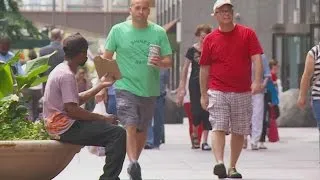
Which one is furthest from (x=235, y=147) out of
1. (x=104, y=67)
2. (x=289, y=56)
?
(x=289, y=56)

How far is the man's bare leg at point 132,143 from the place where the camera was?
934cm

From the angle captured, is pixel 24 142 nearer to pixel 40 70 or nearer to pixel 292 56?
pixel 40 70

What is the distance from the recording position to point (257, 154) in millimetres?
13484

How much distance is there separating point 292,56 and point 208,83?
59.4 ft

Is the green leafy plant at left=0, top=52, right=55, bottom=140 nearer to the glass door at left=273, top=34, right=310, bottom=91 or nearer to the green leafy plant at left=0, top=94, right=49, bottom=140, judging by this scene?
the green leafy plant at left=0, top=94, right=49, bottom=140

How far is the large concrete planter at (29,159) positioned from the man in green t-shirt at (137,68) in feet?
6.64

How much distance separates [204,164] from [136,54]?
8.63 ft

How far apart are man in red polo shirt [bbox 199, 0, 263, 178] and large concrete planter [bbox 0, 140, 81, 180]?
271cm

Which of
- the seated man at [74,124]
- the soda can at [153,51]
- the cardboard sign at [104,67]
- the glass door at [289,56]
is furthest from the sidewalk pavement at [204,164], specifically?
the glass door at [289,56]

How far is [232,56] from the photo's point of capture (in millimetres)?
9812

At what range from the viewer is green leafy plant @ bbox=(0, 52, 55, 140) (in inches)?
298

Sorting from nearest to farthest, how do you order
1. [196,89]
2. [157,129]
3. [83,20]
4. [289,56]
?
[196,89] → [157,129] → [289,56] → [83,20]

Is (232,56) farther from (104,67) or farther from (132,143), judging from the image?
(104,67)

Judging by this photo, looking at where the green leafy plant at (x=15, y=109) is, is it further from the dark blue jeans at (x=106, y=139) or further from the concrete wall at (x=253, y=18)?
the concrete wall at (x=253, y=18)
